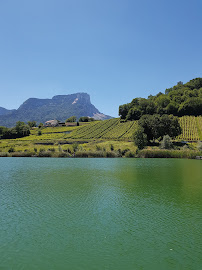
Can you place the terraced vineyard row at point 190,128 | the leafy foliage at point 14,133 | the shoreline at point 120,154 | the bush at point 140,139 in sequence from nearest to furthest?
the shoreline at point 120,154 → the bush at point 140,139 → the terraced vineyard row at point 190,128 → the leafy foliage at point 14,133

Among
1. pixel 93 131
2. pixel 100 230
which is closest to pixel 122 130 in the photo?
pixel 93 131

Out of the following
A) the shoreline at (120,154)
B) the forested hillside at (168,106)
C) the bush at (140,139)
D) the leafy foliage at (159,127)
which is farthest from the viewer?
the forested hillside at (168,106)

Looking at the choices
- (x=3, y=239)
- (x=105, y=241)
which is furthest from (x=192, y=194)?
(x=3, y=239)

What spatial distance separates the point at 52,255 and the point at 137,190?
17483mm

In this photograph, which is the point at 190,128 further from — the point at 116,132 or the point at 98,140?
the point at 98,140

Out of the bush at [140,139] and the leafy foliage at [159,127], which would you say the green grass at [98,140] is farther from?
the leafy foliage at [159,127]

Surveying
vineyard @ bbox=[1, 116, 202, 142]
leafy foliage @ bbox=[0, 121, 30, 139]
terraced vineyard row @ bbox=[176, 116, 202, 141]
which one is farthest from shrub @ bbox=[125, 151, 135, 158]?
leafy foliage @ bbox=[0, 121, 30, 139]

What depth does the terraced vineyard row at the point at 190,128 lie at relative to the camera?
107 metres

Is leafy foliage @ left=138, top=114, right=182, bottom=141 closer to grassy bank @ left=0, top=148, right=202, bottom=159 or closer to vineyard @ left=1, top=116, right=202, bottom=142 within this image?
vineyard @ left=1, top=116, right=202, bottom=142

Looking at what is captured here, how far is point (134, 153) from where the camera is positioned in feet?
287

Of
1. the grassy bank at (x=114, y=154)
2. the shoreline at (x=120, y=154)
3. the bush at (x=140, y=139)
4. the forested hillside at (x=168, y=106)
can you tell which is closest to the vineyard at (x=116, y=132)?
the forested hillside at (x=168, y=106)

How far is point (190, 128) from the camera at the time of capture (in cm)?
12031

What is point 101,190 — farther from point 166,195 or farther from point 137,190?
point 166,195

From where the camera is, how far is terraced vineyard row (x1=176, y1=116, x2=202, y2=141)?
4223 inches
